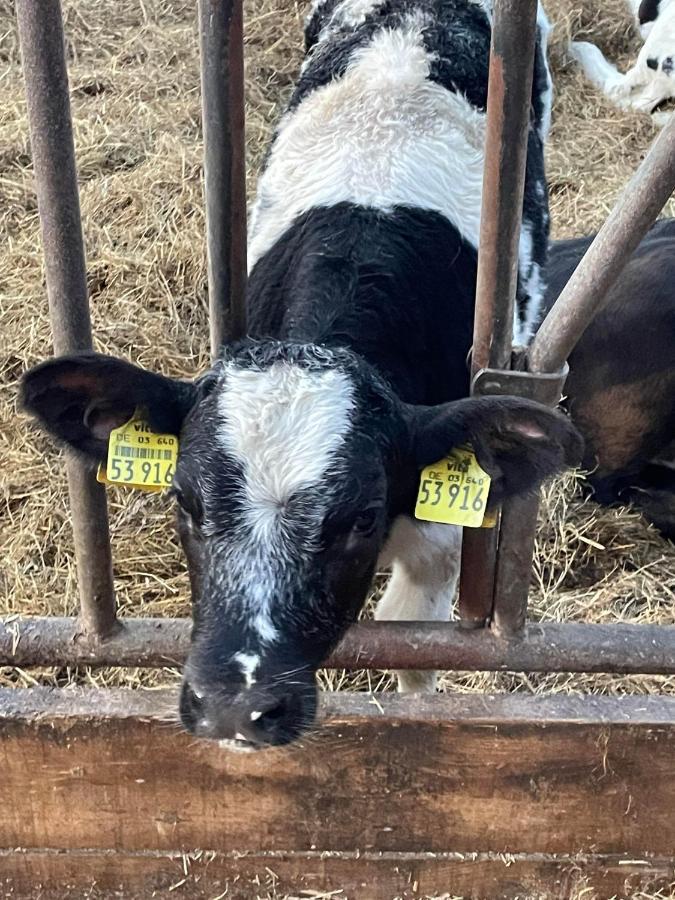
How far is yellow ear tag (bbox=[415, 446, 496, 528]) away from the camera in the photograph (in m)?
2.27

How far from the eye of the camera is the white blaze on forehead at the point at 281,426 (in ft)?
6.80

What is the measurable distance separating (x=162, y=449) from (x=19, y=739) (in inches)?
29.7

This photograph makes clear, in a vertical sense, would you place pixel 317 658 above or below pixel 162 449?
below

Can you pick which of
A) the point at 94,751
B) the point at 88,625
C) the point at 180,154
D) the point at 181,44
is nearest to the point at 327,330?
the point at 88,625

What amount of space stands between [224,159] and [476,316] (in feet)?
2.11

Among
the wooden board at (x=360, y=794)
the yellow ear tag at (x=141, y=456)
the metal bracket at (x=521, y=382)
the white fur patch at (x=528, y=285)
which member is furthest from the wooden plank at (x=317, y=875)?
the white fur patch at (x=528, y=285)

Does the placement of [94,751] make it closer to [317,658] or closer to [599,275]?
[317,658]

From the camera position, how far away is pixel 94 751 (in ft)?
7.76

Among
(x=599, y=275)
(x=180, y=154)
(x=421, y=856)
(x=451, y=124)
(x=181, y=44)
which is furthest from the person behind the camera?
(x=181, y=44)

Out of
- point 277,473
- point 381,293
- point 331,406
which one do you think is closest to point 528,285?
point 381,293

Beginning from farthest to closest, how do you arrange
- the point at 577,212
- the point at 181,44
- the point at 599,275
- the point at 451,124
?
the point at 181,44
the point at 577,212
the point at 451,124
the point at 599,275

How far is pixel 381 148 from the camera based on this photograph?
10.8 ft

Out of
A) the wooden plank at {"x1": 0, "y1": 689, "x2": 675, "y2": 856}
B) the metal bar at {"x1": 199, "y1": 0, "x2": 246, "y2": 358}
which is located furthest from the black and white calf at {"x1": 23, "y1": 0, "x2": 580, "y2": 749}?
the wooden plank at {"x1": 0, "y1": 689, "x2": 675, "y2": 856}

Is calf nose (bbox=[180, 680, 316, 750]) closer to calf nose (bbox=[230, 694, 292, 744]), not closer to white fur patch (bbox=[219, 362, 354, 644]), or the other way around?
calf nose (bbox=[230, 694, 292, 744])
